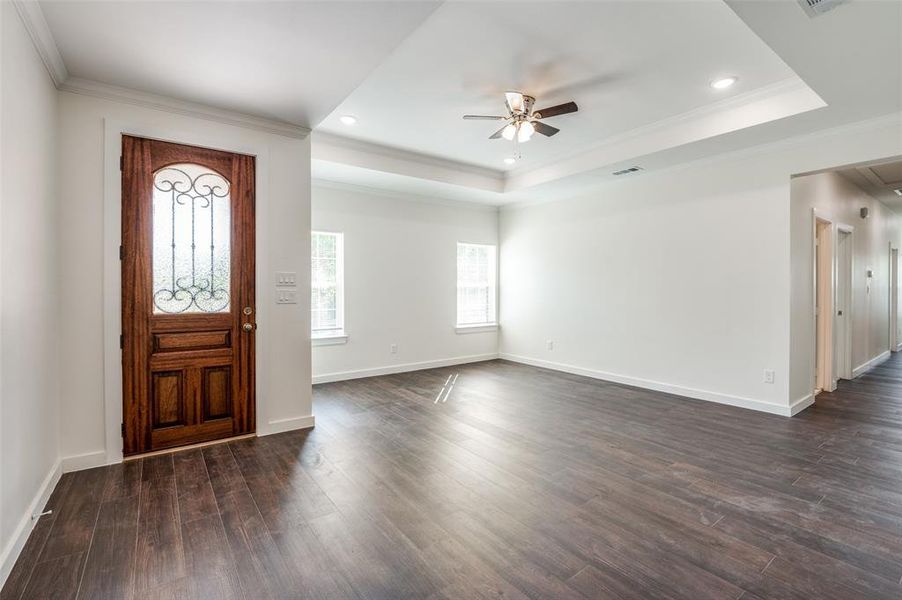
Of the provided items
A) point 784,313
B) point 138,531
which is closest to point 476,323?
point 784,313

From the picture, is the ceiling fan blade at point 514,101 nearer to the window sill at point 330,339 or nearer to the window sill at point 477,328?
the window sill at point 330,339

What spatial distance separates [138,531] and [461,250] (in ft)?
18.4

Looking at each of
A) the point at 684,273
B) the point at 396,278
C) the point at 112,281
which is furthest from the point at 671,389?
the point at 112,281

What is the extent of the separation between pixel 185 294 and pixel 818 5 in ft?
14.3

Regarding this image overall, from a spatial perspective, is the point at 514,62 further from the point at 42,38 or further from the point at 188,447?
the point at 188,447

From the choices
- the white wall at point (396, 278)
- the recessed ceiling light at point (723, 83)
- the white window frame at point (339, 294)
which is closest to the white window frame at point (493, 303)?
the white wall at point (396, 278)

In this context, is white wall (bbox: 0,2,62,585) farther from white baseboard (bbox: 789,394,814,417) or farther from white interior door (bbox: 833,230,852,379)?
white interior door (bbox: 833,230,852,379)

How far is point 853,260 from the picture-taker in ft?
19.2

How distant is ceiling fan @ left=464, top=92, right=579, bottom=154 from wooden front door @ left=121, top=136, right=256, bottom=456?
2175 mm

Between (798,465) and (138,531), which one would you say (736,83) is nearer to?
(798,465)

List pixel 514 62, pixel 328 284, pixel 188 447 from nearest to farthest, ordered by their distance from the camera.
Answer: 1. pixel 514 62
2. pixel 188 447
3. pixel 328 284

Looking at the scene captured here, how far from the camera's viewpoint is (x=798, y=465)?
9.81 feet

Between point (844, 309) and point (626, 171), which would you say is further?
point (844, 309)

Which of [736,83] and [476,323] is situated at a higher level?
[736,83]
